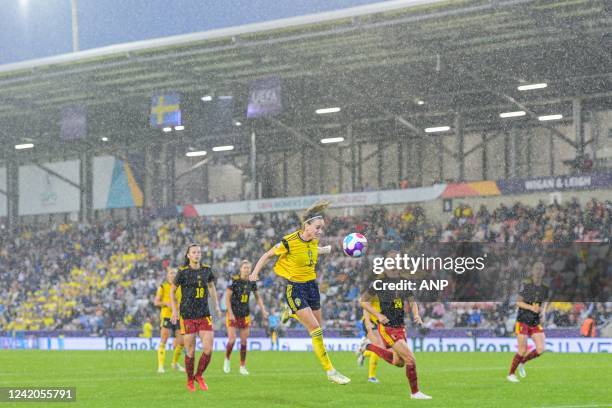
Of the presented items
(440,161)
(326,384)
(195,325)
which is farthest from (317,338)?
(440,161)

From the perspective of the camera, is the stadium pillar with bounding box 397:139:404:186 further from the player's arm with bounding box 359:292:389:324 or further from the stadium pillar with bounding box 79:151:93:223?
the player's arm with bounding box 359:292:389:324

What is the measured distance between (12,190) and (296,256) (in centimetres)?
5420

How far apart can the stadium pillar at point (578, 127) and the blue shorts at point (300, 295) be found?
3142 cm

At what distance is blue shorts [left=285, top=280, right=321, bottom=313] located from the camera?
577 inches

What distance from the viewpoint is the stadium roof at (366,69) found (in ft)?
119

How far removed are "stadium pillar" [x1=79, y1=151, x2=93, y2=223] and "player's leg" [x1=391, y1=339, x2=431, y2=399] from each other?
47541 millimetres

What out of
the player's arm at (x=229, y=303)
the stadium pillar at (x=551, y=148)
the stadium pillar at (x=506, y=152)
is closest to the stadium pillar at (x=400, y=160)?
the stadium pillar at (x=506, y=152)

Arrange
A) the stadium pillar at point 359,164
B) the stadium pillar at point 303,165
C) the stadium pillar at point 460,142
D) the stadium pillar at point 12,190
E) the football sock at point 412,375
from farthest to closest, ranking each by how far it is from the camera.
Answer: the stadium pillar at point 12,190, the stadium pillar at point 303,165, the stadium pillar at point 359,164, the stadium pillar at point 460,142, the football sock at point 412,375

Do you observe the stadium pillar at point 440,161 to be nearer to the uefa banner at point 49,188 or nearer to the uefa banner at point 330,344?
the uefa banner at point 330,344

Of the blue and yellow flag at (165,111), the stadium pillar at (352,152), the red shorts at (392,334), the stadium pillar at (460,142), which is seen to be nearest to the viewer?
the red shorts at (392,334)

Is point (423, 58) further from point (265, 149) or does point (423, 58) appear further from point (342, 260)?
point (265, 149)

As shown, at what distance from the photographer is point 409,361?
14.4m

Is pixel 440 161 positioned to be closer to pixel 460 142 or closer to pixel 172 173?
pixel 460 142

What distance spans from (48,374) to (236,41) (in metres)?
18.8
